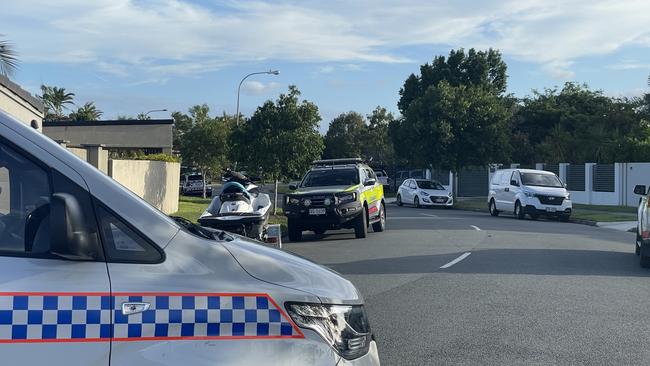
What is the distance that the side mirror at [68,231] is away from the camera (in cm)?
262

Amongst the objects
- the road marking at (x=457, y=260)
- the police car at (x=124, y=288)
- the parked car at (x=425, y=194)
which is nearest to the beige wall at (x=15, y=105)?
the road marking at (x=457, y=260)

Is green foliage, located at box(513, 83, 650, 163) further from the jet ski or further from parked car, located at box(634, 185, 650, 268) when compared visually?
the jet ski

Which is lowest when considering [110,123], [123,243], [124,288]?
[124,288]

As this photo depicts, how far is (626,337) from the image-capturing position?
6.87 meters

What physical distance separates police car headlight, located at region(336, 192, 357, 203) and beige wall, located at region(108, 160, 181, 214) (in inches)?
196

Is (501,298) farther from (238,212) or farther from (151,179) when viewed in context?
(151,179)

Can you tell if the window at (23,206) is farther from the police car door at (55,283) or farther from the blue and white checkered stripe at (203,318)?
the blue and white checkered stripe at (203,318)

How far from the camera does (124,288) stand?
2.70m

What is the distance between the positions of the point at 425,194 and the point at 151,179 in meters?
17.1

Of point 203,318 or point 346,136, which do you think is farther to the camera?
point 346,136

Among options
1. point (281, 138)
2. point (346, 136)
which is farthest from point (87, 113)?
point (281, 138)

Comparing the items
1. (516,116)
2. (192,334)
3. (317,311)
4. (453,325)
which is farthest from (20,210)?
(516,116)

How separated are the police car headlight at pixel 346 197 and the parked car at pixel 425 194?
18061 mm

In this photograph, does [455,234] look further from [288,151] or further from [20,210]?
[20,210]
